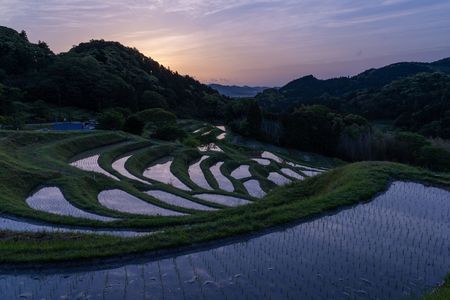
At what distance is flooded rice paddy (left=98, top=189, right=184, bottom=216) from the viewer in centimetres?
1702

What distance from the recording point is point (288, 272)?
28.3 ft

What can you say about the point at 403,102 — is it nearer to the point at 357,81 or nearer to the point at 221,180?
the point at 221,180

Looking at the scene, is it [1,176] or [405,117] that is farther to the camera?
[405,117]

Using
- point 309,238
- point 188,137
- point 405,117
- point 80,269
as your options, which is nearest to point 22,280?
point 80,269

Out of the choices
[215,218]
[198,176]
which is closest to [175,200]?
Result: [215,218]

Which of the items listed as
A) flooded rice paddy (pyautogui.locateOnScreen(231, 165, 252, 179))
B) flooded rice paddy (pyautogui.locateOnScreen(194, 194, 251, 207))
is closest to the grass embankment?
flooded rice paddy (pyautogui.locateOnScreen(194, 194, 251, 207))

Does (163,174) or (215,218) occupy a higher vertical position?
(215,218)

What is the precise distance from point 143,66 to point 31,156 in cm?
9210

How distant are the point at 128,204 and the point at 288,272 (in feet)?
36.4

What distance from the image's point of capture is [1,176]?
1945 centimetres

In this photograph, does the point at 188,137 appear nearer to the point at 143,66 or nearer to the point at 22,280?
the point at 22,280

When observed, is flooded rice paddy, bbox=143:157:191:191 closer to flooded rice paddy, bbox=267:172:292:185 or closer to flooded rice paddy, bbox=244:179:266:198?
flooded rice paddy, bbox=244:179:266:198

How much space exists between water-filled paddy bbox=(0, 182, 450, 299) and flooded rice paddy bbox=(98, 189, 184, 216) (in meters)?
7.28

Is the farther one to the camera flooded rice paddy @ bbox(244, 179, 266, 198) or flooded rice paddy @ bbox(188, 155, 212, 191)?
flooded rice paddy @ bbox(188, 155, 212, 191)
